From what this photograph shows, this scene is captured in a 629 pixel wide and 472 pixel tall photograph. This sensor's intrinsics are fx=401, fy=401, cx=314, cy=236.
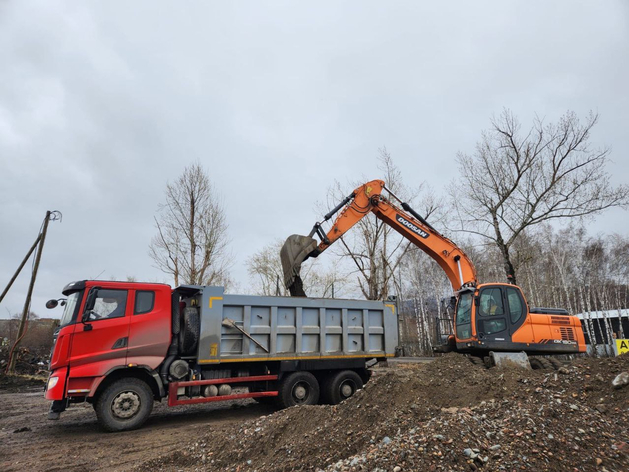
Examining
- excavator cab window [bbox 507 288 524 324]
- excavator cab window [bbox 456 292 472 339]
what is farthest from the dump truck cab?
excavator cab window [bbox 507 288 524 324]

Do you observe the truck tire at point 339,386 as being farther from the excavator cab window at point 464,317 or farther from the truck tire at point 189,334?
the truck tire at point 189,334

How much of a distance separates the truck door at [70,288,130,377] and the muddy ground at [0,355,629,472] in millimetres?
1206

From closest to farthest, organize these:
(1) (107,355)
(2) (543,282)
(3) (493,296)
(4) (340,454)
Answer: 1. (4) (340,454)
2. (1) (107,355)
3. (3) (493,296)
4. (2) (543,282)

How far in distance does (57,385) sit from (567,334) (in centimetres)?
1103

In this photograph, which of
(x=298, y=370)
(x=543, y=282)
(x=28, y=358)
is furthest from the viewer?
(x=543, y=282)

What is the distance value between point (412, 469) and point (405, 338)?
34.8 m

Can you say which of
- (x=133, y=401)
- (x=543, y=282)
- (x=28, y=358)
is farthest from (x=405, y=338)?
(x=133, y=401)

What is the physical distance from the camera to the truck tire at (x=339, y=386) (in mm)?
9273

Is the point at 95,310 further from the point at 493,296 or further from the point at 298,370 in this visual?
the point at 493,296

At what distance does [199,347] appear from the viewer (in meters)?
8.03

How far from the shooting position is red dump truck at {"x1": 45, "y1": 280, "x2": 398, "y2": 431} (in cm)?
716

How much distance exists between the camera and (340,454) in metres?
4.39

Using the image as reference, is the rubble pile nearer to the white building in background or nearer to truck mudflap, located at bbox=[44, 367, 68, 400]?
truck mudflap, located at bbox=[44, 367, 68, 400]

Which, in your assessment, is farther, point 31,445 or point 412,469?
point 31,445
